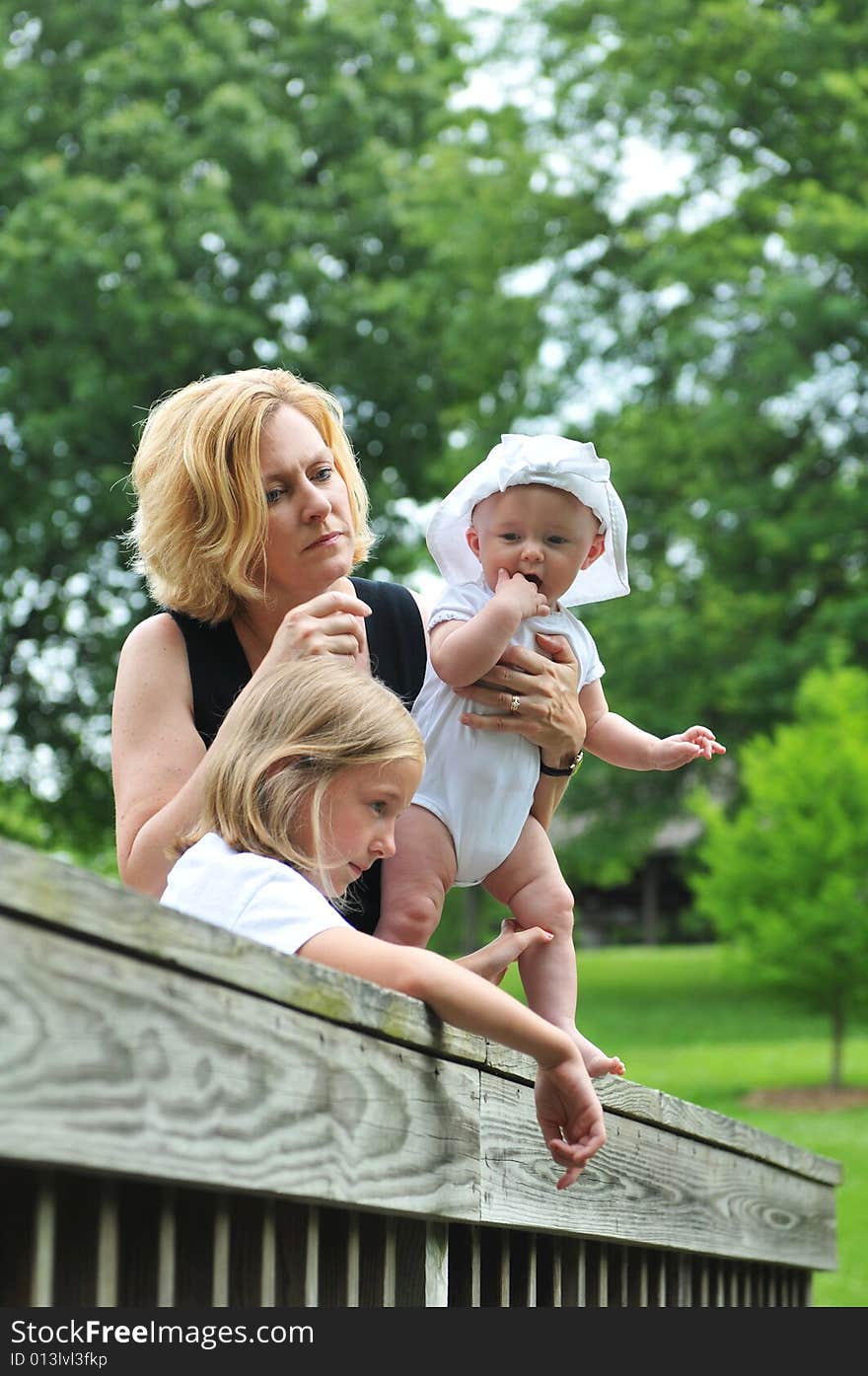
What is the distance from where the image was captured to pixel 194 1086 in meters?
1.45

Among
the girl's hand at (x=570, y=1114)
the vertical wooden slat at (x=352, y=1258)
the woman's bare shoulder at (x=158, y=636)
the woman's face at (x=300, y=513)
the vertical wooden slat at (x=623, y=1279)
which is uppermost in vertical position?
the woman's face at (x=300, y=513)

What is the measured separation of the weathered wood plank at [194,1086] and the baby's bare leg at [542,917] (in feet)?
2.76

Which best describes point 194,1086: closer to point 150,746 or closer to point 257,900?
point 257,900

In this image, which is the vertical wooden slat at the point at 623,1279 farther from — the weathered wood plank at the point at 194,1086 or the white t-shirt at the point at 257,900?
the white t-shirt at the point at 257,900

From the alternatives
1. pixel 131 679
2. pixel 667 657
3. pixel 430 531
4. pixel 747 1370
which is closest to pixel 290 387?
pixel 430 531

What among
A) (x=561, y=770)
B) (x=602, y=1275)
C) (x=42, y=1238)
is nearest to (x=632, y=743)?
(x=561, y=770)

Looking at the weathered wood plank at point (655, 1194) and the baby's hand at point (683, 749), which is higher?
the baby's hand at point (683, 749)

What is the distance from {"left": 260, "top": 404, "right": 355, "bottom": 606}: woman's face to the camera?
284 cm

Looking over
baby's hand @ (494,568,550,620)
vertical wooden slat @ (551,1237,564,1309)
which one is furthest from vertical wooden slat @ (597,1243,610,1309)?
baby's hand @ (494,568,550,620)

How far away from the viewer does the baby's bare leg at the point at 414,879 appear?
284cm

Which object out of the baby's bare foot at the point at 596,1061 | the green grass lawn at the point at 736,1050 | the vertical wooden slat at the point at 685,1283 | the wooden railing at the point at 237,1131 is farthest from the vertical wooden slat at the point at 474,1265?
the green grass lawn at the point at 736,1050

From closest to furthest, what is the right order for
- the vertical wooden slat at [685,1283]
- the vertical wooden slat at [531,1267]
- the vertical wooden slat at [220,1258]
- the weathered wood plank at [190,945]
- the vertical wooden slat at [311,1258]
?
the weathered wood plank at [190,945] < the vertical wooden slat at [220,1258] < the vertical wooden slat at [311,1258] < the vertical wooden slat at [531,1267] < the vertical wooden slat at [685,1283]

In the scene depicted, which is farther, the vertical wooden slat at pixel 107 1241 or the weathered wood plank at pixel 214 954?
the vertical wooden slat at pixel 107 1241

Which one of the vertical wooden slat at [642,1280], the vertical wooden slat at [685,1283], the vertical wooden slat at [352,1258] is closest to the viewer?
the vertical wooden slat at [352,1258]
